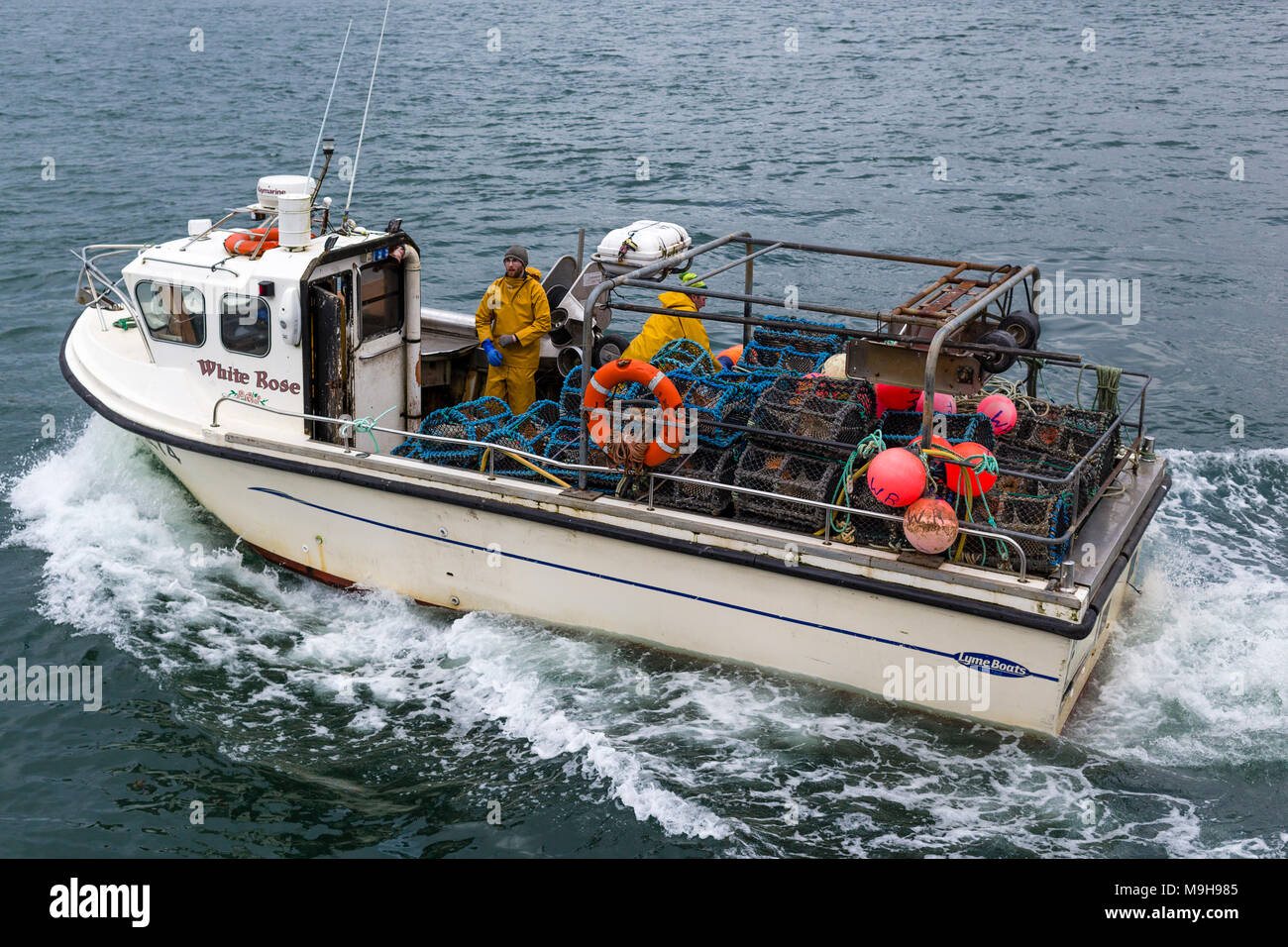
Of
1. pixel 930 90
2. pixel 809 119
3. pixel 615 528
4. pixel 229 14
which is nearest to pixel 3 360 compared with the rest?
pixel 615 528

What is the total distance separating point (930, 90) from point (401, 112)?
10.6m

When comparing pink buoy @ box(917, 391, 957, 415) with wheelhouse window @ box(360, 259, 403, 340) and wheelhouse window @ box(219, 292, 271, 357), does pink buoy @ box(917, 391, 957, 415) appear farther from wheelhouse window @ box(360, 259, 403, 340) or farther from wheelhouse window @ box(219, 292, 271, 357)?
wheelhouse window @ box(219, 292, 271, 357)

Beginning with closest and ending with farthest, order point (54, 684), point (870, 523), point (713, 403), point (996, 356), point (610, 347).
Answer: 1. point (996, 356)
2. point (870, 523)
3. point (54, 684)
4. point (713, 403)
5. point (610, 347)

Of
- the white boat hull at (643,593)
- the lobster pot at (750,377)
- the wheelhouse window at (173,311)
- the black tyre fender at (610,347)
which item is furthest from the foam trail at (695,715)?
the black tyre fender at (610,347)

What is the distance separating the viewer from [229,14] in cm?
3459

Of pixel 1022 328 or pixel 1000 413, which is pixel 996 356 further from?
pixel 1000 413

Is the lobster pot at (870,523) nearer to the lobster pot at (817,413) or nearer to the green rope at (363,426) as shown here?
the lobster pot at (817,413)

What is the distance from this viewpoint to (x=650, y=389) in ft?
26.0

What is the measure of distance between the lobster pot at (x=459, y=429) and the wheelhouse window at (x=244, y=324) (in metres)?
1.19

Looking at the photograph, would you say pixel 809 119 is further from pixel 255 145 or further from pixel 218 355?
pixel 218 355

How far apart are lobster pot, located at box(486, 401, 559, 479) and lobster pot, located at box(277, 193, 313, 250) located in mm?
1870

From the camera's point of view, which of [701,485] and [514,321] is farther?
[514,321]

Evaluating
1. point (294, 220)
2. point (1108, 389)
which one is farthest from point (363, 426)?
point (1108, 389)

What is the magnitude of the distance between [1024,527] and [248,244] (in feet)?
18.1
